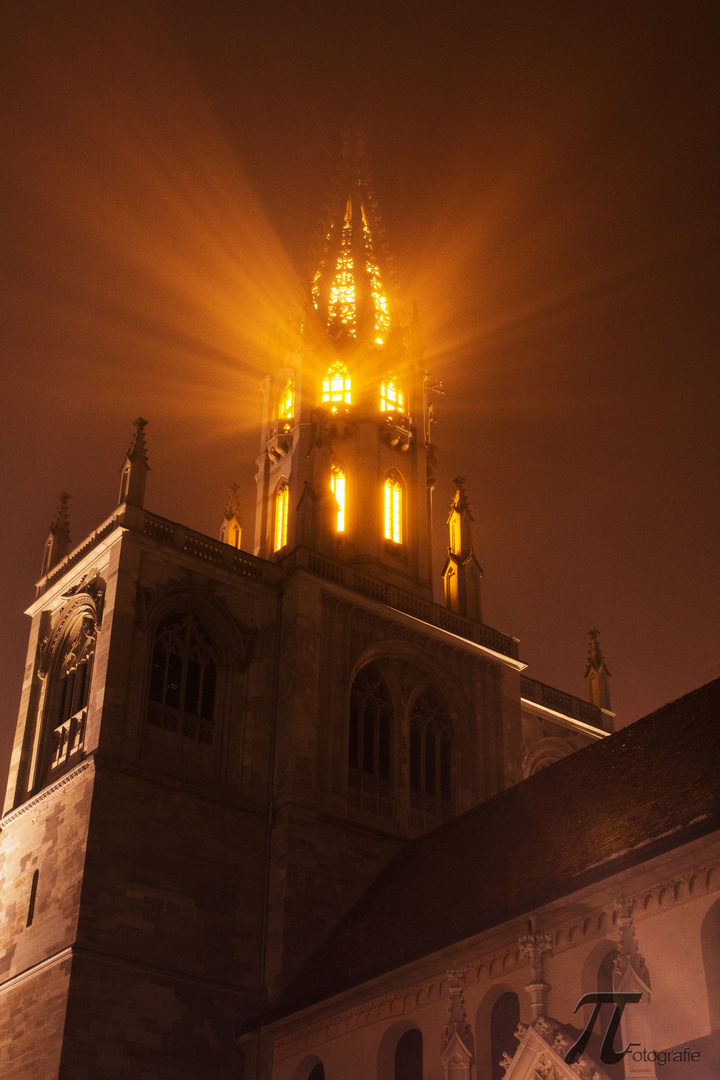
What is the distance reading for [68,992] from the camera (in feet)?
97.5

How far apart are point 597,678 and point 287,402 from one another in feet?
46.6

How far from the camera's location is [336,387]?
45906mm

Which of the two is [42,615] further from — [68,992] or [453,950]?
[453,950]

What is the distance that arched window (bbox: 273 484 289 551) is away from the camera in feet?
144

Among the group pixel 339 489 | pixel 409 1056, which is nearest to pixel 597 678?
pixel 339 489

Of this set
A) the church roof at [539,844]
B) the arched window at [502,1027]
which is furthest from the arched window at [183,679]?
the arched window at [502,1027]

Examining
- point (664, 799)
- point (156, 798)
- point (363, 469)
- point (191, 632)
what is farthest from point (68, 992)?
point (363, 469)

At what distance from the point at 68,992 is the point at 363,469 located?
19.5m

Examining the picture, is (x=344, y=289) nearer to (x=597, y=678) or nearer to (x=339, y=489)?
(x=339, y=489)

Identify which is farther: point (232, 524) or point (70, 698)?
point (232, 524)

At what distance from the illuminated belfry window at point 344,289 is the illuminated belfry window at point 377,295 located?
60 cm

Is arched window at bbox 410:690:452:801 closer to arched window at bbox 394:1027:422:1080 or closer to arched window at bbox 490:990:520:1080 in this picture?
arched window at bbox 394:1027:422:1080

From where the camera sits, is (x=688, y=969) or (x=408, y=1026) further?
(x=408, y=1026)

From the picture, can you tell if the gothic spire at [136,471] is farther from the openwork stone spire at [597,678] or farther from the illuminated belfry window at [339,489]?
the openwork stone spire at [597,678]
